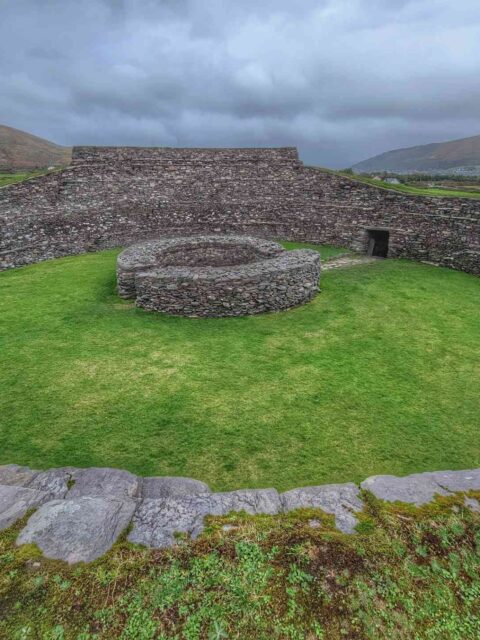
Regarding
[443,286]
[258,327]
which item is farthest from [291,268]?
[443,286]

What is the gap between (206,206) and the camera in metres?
22.0

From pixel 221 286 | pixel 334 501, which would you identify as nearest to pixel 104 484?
pixel 334 501

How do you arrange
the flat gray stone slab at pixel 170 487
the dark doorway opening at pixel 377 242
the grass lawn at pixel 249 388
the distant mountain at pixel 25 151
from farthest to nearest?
the distant mountain at pixel 25 151, the dark doorway opening at pixel 377 242, the grass lawn at pixel 249 388, the flat gray stone slab at pixel 170 487

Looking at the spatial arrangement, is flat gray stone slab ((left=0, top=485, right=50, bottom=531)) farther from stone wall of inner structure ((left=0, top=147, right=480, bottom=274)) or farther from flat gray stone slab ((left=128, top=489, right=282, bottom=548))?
stone wall of inner structure ((left=0, top=147, right=480, bottom=274))

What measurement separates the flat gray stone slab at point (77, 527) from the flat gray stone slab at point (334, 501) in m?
1.93

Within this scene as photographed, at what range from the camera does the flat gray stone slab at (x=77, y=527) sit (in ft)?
12.4

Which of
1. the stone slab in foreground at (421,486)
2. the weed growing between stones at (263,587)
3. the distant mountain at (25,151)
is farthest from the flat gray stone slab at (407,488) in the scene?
the distant mountain at (25,151)

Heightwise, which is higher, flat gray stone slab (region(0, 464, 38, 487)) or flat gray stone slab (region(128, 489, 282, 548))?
flat gray stone slab (region(128, 489, 282, 548))

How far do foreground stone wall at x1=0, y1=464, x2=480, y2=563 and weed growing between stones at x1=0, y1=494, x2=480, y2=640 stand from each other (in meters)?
0.17

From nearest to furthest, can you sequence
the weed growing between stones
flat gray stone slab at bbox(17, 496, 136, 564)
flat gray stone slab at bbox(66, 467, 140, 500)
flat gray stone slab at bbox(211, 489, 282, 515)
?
1. the weed growing between stones
2. flat gray stone slab at bbox(17, 496, 136, 564)
3. flat gray stone slab at bbox(211, 489, 282, 515)
4. flat gray stone slab at bbox(66, 467, 140, 500)

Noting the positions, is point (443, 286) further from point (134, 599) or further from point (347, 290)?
point (134, 599)

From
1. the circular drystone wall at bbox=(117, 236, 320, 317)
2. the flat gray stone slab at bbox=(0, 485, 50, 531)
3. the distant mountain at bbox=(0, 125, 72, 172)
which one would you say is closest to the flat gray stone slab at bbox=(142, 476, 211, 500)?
the flat gray stone slab at bbox=(0, 485, 50, 531)

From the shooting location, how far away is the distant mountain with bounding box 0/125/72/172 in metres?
81.8

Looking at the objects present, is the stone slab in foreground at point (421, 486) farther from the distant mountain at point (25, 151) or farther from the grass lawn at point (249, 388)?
the distant mountain at point (25, 151)
